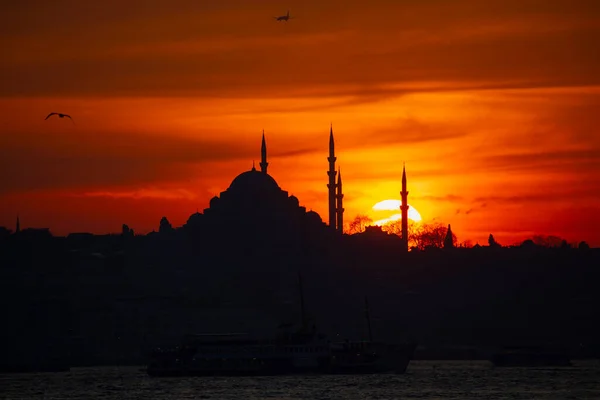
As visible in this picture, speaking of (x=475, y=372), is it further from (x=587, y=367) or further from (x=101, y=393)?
(x=101, y=393)

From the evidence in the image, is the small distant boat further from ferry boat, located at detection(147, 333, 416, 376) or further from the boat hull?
the boat hull

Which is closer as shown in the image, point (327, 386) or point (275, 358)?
point (327, 386)

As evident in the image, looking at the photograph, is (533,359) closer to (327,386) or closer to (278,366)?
(278,366)

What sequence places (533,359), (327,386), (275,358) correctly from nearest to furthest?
(327,386)
(275,358)
(533,359)

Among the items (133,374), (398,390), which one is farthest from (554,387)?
(133,374)

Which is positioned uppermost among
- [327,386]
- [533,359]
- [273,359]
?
[273,359]

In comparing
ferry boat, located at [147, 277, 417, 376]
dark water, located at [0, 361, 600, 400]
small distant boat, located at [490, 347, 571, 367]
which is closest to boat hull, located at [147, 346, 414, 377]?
ferry boat, located at [147, 277, 417, 376]

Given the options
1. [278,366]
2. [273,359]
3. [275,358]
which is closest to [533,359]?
[278,366]
